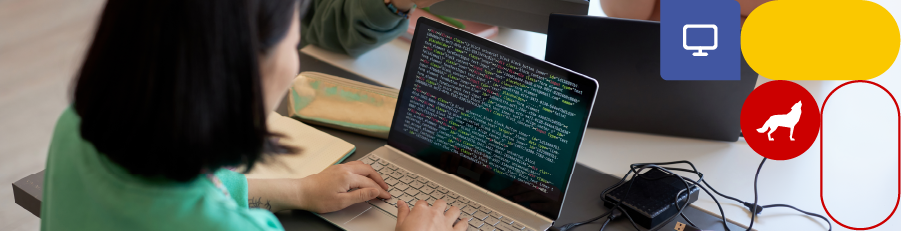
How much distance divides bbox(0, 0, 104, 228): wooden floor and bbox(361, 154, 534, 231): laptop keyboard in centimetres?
85

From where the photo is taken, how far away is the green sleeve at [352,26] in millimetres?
1325

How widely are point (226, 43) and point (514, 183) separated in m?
0.52

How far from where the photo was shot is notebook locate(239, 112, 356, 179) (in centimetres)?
96

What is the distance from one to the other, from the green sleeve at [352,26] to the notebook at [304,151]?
32 cm

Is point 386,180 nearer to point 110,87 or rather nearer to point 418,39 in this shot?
point 418,39

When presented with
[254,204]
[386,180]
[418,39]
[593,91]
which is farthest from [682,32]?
[254,204]

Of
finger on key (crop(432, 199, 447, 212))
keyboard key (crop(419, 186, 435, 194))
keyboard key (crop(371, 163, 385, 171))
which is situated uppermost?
keyboard key (crop(371, 163, 385, 171))

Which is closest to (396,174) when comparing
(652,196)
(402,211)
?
(402,211)

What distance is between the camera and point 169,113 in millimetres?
472

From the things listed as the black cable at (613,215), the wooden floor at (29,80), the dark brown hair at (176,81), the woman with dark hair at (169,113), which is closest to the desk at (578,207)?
the black cable at (613,215)

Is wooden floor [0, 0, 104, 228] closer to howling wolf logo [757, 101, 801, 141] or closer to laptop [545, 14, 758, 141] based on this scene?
laptop [545, 14, 758, 141]

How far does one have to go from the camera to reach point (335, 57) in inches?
55.2

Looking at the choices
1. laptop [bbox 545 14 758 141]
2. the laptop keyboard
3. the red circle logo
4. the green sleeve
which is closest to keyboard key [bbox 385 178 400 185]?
the laptop keyboard

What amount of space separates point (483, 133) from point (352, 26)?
57 centimetres
